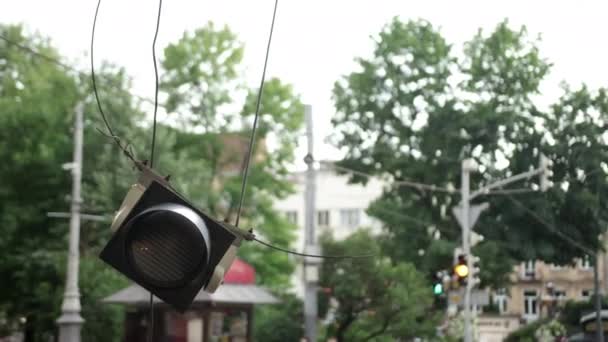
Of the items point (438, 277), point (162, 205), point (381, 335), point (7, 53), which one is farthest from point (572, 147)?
point (162, 205)

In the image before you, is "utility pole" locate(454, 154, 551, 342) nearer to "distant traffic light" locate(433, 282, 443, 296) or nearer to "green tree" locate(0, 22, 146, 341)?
"distant traffic light" locate(433, 282, 443, 296)

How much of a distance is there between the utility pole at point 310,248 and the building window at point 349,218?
2552 inches

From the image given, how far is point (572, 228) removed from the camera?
141 ft

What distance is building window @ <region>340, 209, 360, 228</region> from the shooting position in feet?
308

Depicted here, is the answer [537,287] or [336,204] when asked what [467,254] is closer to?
[537,287]

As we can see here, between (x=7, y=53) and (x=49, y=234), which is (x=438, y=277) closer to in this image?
(x=49, y=234)

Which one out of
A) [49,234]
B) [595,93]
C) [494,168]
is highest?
[595,93]

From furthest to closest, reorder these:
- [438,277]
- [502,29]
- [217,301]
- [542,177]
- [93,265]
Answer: [502,29], [93,265], [217,301], [438,277], [542,177]

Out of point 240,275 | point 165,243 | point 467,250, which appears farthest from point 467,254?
point 165,243

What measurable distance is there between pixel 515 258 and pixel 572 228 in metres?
2.39

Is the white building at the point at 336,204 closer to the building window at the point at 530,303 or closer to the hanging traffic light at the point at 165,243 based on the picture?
the building window at the point at 530,303

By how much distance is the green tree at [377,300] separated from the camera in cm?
3416

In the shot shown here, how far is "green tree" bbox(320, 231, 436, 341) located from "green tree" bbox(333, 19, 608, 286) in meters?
7.15

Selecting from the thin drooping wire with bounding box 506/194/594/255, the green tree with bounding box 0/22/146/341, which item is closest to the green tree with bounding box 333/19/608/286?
the thin drooping wire with bounding box 506/194/594/255
